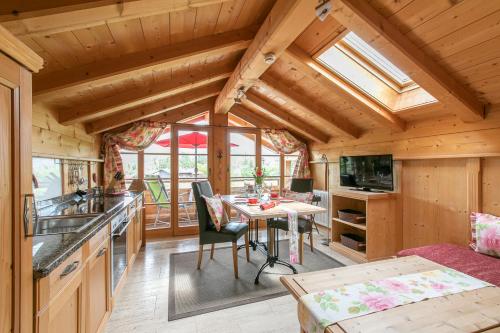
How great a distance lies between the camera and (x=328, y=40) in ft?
7.47

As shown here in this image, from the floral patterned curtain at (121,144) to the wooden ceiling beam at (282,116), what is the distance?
1.75m

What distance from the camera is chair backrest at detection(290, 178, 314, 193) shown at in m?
3.97

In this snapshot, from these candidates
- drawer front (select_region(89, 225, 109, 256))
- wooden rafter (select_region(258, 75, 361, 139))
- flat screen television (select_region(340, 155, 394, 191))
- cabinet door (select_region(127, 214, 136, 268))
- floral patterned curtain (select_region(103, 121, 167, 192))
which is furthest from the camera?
floral patterned curtain (select_region(103, 121, 167, 192))

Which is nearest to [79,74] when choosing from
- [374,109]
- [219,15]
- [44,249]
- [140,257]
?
[219,15]

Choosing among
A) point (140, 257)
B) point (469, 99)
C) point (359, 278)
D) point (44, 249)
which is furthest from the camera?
point (140, 257)

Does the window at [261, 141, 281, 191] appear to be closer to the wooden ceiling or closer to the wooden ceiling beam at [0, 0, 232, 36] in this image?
the wooden ceiling

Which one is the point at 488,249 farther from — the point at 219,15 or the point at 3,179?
the point at 3,179

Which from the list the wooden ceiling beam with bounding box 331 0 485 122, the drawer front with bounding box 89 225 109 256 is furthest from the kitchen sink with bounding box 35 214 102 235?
the wooden ceiling beam with bounding box 331 0 485 122

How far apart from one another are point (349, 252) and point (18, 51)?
364 centimetres

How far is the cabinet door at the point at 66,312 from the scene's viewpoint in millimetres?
951

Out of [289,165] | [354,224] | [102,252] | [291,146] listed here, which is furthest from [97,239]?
[289,165]

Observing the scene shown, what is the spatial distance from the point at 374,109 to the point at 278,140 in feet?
6.96

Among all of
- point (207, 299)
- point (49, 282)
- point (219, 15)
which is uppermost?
point (219, 15)

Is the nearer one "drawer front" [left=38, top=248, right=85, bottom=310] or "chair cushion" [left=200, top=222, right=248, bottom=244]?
"drawer front" [left=38, top=248, right=85, bottom=310]
